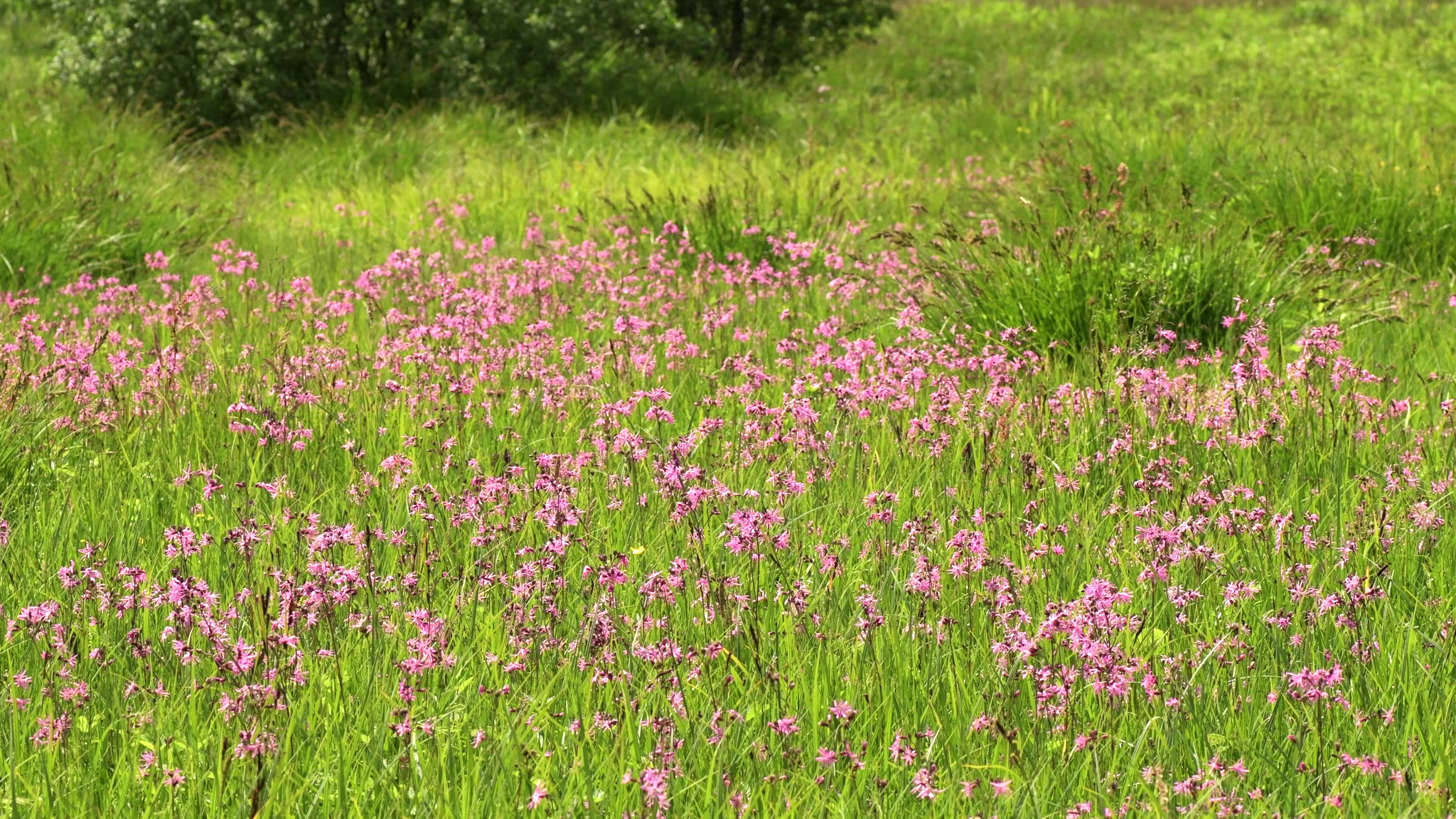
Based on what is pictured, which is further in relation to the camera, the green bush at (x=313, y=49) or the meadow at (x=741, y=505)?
the green bush at (x=313, y=49)

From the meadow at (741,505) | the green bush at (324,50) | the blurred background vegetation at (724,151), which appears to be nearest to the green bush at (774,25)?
the blurred background vegetation at (724,151)

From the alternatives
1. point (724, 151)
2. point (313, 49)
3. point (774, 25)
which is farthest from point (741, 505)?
point (774, 25)

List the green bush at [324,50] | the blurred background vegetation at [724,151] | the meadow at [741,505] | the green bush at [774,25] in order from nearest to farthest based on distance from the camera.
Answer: the meadow at [741,505] → the blurred background vegetation at [724,151] → the green bush at [324,50] → the green bush at [774,25]

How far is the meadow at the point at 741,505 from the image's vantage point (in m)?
2.40

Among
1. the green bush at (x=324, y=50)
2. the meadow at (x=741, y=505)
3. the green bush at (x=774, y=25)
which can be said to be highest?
the meadow at (x=741, y=505)

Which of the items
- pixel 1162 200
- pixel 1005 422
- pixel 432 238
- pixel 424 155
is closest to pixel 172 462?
pixel 1005 422

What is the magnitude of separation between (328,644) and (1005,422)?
214cm

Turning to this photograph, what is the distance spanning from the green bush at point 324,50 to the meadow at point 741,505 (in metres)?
3.91

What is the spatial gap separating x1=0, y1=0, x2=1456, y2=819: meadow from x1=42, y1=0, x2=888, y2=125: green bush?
12.8ft

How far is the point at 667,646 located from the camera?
8.39 ft

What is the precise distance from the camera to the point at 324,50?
12844 mm

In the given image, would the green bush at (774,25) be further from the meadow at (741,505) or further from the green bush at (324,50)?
the meadow at (741,505)

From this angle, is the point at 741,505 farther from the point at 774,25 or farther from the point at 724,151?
the point at 774,25

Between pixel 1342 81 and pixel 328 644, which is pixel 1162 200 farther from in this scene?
pixel 1342 81
